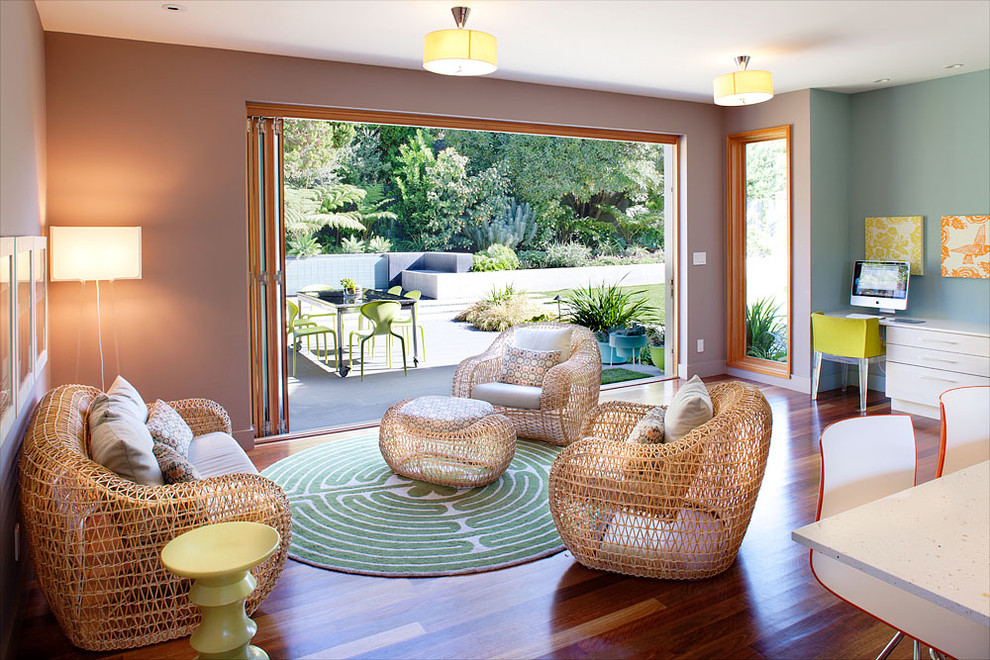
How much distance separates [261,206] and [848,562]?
169 inches

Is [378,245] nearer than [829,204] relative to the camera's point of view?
No

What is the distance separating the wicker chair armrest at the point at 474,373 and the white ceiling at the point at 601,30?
2.08 metres

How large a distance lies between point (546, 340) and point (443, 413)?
1.30 meters

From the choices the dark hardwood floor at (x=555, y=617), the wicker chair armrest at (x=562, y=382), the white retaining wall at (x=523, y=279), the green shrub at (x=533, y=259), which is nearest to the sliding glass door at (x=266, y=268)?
the wicker chair armrest at (x=562, y=382)

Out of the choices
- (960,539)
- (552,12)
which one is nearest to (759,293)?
(552,12)

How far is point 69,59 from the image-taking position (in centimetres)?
425

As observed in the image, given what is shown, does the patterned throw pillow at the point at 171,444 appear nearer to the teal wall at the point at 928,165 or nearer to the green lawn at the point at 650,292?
the teal wall at the point at 928,165

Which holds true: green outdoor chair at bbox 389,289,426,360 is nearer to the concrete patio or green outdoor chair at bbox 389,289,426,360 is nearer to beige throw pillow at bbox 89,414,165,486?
the concrete patio

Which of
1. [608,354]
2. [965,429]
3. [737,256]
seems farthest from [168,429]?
[737,256]

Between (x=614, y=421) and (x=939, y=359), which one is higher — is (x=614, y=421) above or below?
below

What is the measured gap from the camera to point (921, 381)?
5.61 metres

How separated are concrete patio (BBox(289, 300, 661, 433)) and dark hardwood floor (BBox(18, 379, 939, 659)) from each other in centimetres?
279

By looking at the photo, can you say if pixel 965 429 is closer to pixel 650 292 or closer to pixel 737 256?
pixel 737 256

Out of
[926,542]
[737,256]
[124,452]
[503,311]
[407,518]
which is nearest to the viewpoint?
[926,542]
